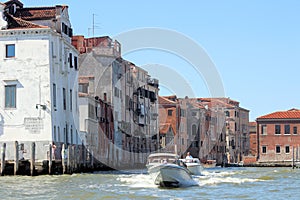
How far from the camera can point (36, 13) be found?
4512 cm

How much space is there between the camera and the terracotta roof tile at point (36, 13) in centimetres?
4472

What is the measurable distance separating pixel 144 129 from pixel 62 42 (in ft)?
96.7

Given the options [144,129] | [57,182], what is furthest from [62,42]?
[144,129]

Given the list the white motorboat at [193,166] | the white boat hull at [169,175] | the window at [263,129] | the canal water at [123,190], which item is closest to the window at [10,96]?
the canal water at [123,190]

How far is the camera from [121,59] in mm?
63688

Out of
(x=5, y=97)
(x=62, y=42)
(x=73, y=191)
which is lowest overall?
(x=73, y=191)

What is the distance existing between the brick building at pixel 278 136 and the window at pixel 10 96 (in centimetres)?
4407

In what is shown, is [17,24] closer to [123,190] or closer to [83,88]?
[83,88]

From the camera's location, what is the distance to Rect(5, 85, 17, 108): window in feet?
136

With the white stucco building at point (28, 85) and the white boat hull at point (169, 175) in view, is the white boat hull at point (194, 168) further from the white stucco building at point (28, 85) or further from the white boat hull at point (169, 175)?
the white boat hull at point (169, 175)

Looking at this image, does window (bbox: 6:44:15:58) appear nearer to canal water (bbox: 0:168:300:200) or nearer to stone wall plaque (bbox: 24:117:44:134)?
stone wall plaque (bbox: 24:117:44:134)

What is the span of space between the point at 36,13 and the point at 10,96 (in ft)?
21.6

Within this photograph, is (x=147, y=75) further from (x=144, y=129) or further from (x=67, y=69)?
(x=67, y=69)

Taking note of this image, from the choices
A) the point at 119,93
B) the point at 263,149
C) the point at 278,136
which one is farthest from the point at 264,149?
the point at 119,93
